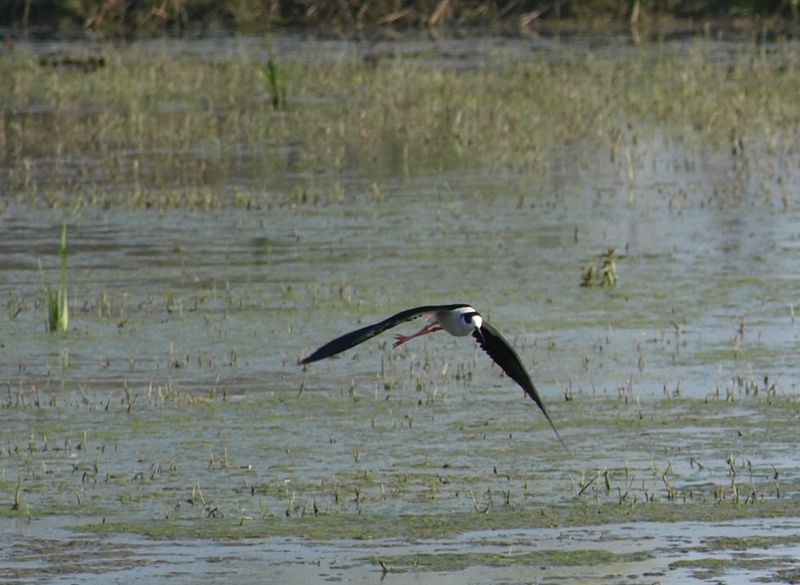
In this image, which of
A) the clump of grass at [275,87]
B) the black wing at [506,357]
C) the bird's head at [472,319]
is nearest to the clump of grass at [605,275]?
the black wing at [506,357]

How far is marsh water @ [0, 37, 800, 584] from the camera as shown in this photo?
6.43 metres

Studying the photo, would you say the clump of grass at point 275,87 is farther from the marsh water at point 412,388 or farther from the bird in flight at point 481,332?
the bird in flight at point 481,332

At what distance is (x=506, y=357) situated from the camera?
6621 millimetres

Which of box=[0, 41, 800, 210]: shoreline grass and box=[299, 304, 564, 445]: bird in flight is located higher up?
box=[0, 41, 800, 210]: shoreline grass

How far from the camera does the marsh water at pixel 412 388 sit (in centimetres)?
643

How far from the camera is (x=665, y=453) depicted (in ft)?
25.0

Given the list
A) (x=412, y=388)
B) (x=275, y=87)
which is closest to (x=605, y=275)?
(x=412, y=388)

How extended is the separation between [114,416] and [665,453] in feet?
8.01

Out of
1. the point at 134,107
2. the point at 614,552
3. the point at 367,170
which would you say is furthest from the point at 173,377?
the point at 134,107

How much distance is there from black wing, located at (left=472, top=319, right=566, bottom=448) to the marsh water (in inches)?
20.4

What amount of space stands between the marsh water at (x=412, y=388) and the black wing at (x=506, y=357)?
0.52m

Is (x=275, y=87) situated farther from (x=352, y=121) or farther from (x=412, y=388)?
(x=412, y=388)

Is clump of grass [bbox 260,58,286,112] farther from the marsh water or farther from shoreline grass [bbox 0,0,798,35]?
shoreline grass [bbox 0,0,798,35]

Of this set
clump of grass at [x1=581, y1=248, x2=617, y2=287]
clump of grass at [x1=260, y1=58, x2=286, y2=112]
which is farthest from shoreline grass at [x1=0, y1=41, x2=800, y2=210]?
clump of grass at [x1=581, y1=248, x2=617, y2=287]
